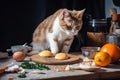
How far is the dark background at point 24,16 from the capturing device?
5.37ft

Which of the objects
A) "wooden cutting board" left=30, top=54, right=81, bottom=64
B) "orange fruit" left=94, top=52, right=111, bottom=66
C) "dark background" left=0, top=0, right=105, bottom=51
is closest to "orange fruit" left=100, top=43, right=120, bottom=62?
"orange fruit" left=94, top=52, right=111, bottom=66

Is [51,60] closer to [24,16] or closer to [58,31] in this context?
[58,31]

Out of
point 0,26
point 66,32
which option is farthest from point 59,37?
point 0,26

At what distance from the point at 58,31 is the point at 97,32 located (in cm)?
34

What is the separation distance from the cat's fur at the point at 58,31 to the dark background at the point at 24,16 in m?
0.14

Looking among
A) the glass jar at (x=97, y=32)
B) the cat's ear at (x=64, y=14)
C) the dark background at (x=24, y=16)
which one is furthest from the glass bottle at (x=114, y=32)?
the cat's ear at (x=64, y=14)

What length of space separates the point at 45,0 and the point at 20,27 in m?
0.25

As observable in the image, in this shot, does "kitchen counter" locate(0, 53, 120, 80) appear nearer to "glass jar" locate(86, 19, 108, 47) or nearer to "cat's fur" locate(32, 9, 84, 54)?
"cat's fur" locate(32, 9, 84, 54)

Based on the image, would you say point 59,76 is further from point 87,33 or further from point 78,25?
point 87,33

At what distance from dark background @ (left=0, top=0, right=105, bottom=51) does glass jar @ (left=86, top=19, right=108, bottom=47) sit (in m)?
0.05

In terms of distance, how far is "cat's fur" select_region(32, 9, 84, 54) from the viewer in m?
1.43

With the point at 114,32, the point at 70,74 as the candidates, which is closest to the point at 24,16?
the point at 114,32

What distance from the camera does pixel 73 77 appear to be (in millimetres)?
1067

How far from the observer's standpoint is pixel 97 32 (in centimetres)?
169
